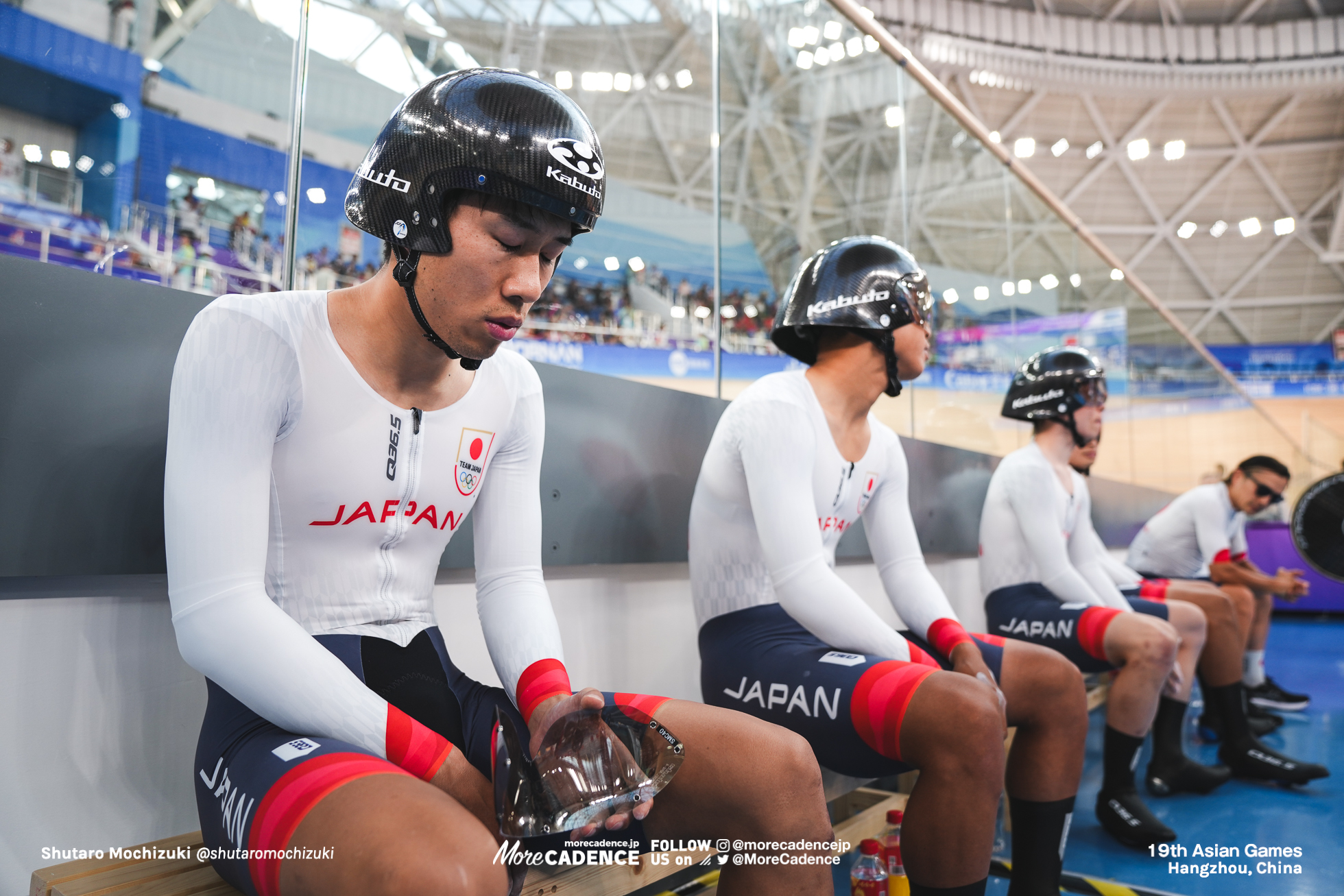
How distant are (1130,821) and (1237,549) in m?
4.70

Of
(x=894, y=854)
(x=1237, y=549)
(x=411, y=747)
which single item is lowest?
(x=894, y=854)

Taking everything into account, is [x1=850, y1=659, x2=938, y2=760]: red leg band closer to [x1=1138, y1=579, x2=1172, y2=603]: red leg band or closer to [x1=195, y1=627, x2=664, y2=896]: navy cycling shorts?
[x1=195, y1=627, x2=664, y2=896]: navy cycling shorts

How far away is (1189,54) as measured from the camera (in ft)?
59.8

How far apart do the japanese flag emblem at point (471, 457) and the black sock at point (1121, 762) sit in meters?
2.97

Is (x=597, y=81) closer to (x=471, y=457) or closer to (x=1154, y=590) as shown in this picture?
(x=471, y=457)

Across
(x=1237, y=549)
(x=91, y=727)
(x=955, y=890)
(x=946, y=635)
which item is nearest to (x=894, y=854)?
(x=946, y=635)

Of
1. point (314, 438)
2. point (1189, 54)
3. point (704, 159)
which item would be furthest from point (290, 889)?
point (1189, 54)

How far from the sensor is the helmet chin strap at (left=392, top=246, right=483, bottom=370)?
Answer: 147 cm

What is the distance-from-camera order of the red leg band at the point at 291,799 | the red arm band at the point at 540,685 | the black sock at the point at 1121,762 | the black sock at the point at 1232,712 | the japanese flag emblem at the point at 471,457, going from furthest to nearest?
1. the black sock at the point at 1232,712
2. the black sock at the point at 1121,762
3. the japanese flag emblem at the point at 471,457
4. the red arm band at the point at 540,685
5. the red leg band at the point at 291,799

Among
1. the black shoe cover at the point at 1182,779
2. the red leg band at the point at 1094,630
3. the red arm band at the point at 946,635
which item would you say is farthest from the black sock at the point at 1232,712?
the red arm band at the point at 946,635

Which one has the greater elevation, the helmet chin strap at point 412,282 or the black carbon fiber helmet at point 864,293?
the black carbon fiber helmet at point 864,293

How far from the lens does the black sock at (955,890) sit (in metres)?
1.85

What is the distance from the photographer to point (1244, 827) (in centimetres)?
349

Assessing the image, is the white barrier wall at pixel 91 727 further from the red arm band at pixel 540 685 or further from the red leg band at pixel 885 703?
the red leg band at pixel 885 703
